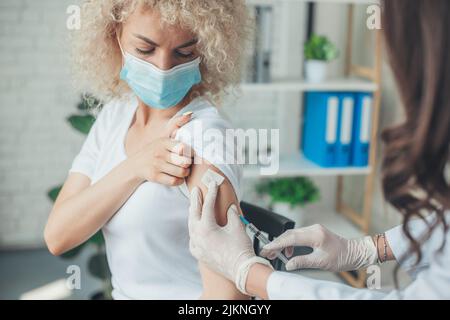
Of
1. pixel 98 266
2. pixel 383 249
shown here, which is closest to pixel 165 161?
pixel 383 249

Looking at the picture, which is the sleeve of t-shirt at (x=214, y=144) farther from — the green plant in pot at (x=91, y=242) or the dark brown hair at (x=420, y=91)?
the green plant in pot at (x=91, y=242)

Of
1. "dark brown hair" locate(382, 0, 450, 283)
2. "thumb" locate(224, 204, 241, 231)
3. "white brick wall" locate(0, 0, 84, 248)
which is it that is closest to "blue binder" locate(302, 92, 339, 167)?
"white brick wall" locate(0, 0, 84, 248)

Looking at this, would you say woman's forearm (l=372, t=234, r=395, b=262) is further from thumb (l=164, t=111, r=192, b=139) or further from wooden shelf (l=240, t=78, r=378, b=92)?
wooden shelf (l=240, t=78, r=378, b=92)

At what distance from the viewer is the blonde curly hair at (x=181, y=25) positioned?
1.09m

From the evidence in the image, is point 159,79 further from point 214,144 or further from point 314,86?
point 314,86

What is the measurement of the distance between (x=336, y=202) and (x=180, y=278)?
73.5 inches

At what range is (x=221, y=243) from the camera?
96 cm

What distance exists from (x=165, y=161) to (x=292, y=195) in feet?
5.19

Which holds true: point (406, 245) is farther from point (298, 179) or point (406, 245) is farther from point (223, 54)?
point (298, 179)

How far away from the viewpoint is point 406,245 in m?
0.96

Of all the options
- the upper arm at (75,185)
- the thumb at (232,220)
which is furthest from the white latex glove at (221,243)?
the upper arm at (75,185)

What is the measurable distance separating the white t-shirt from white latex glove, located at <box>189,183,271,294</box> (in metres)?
0.10

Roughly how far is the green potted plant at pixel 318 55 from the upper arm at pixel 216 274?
1554mm
